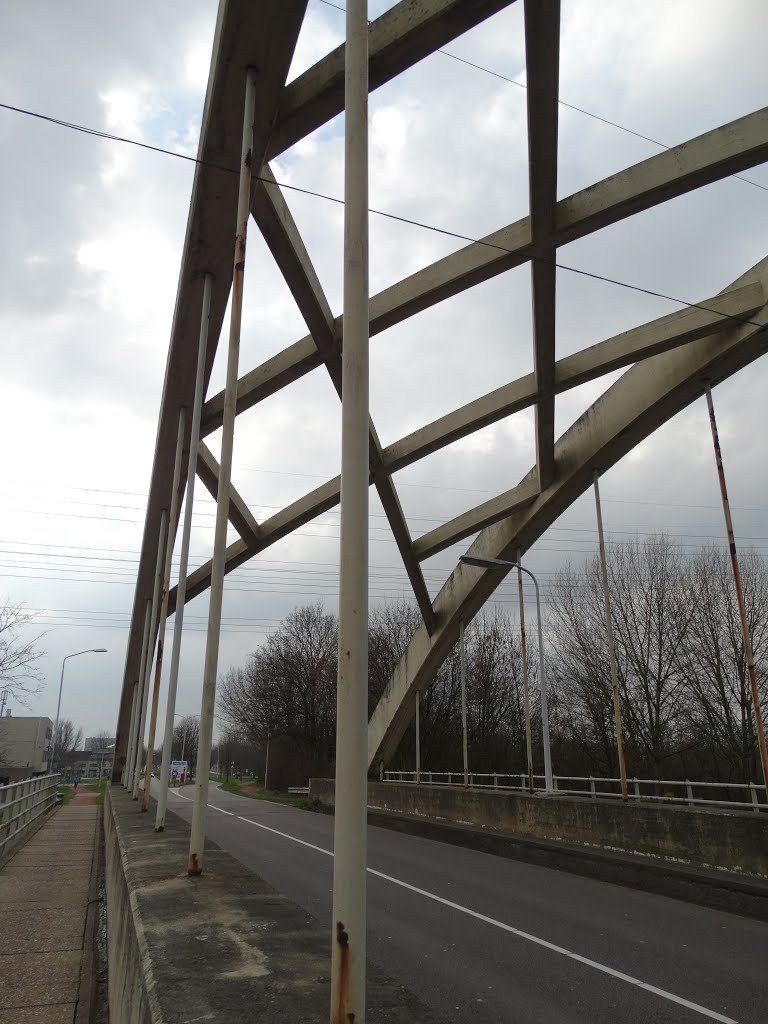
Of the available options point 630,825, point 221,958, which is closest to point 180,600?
point 221,958

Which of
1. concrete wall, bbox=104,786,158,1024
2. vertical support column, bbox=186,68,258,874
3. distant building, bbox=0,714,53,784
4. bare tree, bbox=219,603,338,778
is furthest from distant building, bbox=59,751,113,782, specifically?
concrete wall, bbox=104,786,158,1024

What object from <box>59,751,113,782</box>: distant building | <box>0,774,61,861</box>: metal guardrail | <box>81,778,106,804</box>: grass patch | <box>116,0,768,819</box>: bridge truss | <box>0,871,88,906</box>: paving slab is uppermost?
<box>116,0,768,819</box>: bridge truss

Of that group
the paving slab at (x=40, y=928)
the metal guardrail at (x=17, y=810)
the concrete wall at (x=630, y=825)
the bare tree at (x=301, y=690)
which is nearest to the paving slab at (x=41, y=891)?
the paving slab at (x=40, y=928)

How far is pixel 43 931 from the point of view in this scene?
7.28 metres

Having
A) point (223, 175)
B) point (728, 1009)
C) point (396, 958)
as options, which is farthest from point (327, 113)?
point (728, 1009)

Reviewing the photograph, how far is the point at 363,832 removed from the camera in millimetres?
2432

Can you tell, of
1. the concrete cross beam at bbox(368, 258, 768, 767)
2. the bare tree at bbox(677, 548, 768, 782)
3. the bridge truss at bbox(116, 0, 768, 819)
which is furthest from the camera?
the bare tree at bbox(677, 548, 768, 782)

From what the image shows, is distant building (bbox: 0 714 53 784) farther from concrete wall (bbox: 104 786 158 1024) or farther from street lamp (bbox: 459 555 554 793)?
concrete wall (bbox: 104 786 158 1024)

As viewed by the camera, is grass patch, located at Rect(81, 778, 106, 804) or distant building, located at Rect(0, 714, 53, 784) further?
distant building, located at Rect(0, 714, 53, 784)

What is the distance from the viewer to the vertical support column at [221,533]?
18.2ft

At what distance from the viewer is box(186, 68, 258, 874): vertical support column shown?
18.2 ft

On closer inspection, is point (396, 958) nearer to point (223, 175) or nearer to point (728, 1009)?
point (728, 1009)

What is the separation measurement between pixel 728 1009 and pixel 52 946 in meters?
5.90

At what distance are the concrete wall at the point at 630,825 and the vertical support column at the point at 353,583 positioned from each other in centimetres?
861
